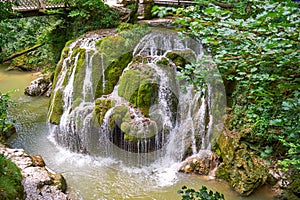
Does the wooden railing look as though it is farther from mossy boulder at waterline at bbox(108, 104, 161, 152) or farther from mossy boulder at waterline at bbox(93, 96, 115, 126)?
mossy boulder at waterline at bbox(108, 104, 161, 152)

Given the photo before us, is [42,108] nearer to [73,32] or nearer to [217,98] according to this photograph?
[73,32]

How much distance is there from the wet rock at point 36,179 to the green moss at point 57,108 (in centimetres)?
190

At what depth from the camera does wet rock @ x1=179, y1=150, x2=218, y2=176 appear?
19.2 ft

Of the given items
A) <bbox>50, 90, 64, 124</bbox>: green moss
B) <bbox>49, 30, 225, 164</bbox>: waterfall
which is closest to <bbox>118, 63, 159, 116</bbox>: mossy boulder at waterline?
<bbox>49, 30, 225, 164</bbox>: waterfall

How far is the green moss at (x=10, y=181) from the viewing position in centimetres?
406

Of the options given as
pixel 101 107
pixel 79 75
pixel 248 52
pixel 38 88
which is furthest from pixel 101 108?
pixel 248 52

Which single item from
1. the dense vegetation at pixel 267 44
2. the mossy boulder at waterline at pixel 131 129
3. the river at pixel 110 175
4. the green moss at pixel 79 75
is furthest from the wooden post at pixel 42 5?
the dense vegetation at pixel 267 44

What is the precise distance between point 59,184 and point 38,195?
0.48 metres

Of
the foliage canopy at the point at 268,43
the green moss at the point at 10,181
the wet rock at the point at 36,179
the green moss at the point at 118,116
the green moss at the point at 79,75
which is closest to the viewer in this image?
the foliage canopy at the point at 268,43

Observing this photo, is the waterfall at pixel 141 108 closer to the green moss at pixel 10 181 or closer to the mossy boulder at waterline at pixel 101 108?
the mossy boulder at waterline at pixel 101 108

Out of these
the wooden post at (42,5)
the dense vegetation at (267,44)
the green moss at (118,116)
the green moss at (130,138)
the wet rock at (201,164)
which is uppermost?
the wooden post at (42,5)

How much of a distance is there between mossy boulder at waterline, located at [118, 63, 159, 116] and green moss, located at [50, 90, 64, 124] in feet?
6.31

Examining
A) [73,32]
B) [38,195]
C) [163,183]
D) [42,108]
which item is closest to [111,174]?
[163,183]

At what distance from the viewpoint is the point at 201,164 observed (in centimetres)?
590
